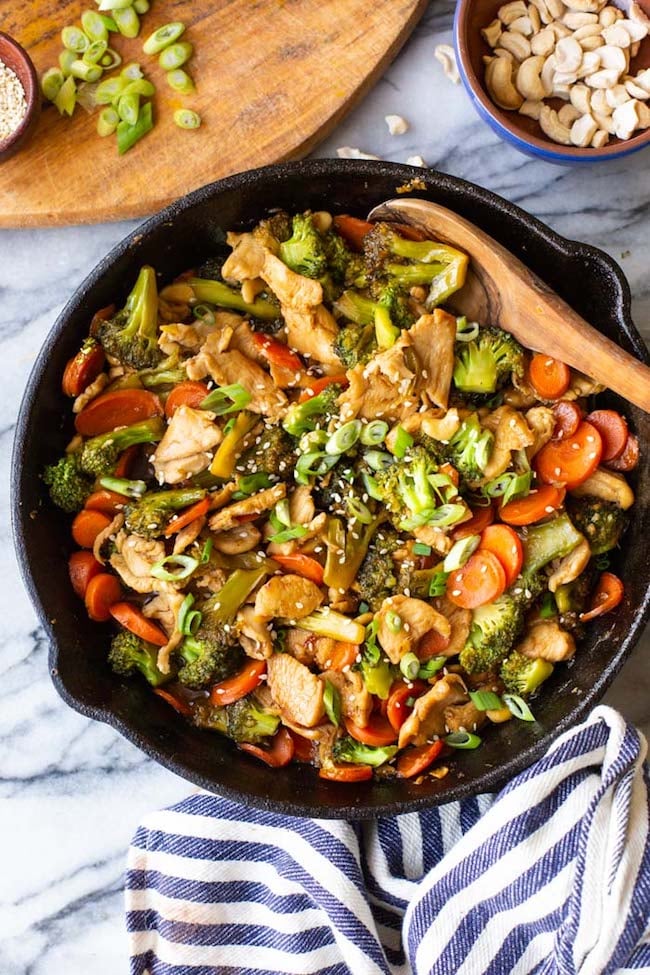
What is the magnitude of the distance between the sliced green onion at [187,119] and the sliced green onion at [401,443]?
1229 millimetres

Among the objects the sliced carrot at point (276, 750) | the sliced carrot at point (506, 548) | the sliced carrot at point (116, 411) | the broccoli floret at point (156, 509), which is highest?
the sliced carrot at point (116, 411)

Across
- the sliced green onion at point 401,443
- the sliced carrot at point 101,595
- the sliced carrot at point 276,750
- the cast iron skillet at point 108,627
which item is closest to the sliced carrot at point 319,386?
the sliced green onion at point 401,443

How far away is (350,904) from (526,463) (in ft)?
4.63

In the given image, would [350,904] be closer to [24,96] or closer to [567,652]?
[567,652]

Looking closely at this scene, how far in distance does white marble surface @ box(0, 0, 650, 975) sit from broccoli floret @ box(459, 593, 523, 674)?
1.98 feet

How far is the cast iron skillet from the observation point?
283cm

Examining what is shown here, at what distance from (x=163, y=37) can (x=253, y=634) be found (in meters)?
1.89

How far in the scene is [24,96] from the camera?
321 cm

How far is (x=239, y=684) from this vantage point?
118 inches

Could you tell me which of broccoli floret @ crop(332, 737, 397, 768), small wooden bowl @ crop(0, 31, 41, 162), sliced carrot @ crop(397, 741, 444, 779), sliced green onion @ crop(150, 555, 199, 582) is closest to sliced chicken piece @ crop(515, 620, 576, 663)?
sliced carrot @ crop(397, 741, 444, 779)

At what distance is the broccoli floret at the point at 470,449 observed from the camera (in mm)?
2855

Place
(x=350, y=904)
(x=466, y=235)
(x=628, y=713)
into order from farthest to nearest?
(x=628, y=713), (x=350, y=904), (x=466, y=235)

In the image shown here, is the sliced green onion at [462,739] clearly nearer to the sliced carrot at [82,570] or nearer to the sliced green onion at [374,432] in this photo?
the sliced green onion at [374,432]

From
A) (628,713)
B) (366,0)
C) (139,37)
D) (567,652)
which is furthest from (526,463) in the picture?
(139,37)
